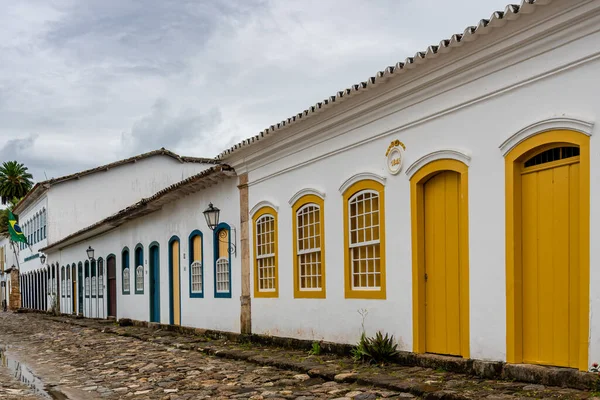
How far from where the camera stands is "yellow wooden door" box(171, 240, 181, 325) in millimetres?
17578

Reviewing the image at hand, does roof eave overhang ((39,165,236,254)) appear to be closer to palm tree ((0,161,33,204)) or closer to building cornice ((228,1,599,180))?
building cornice ((228,1,599,180))

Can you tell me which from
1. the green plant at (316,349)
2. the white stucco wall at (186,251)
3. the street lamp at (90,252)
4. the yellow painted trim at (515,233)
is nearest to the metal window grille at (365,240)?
the green plant at (316,349)

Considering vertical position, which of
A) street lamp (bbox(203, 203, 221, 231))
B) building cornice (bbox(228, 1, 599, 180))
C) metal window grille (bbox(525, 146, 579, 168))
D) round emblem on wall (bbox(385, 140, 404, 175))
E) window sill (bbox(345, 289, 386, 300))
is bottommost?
window sill (bbox(345, 289, 386, 300))

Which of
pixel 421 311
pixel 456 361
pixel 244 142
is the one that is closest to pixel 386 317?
pixel 421 311

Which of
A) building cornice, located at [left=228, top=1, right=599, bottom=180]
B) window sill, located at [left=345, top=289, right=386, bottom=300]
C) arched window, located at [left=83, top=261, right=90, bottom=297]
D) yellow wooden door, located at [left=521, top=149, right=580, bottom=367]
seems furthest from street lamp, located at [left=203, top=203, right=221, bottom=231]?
arched window, located at [left=83, top=261, right=90, bottom=297]

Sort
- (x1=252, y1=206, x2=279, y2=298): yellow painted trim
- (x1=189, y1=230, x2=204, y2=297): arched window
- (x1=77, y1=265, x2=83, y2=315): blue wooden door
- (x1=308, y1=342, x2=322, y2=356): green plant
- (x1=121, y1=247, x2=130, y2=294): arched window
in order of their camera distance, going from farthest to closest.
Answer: (x1=77, y1=265, x2=83, y2=315): blue wooden door, (x1=121, y1=247, x2=130, y2=294): arched window, (x1=189, y1=230, x2=204, y2=297): arched window, (x1=252, y1=206, x2=279, y2=298): yellow painted trim, (x1=308, y1=342, x2=322, y2=356): green plant

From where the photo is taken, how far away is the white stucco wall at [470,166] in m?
6.66

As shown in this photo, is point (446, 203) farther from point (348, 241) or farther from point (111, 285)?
point (111, 285)

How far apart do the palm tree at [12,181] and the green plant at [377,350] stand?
48401 mm

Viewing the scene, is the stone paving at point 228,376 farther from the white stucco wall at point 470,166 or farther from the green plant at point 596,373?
the white stucco wall at point 470,166

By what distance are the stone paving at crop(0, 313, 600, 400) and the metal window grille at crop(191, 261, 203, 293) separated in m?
1.90

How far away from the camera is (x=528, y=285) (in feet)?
23.8

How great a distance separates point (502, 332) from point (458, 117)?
2501mm

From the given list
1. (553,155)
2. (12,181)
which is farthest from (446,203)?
(12,181)
